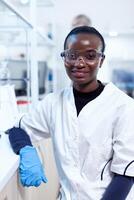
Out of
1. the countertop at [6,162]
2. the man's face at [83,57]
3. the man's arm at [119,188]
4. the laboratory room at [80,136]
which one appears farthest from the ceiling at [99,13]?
the man's arm at [119,188]

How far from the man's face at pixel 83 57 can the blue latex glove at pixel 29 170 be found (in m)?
0.32

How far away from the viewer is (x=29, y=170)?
87 centimetres

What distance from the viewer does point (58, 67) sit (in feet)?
11.5

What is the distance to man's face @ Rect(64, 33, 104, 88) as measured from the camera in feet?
3.15

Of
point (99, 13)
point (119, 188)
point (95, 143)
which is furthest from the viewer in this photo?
point (99, 13)

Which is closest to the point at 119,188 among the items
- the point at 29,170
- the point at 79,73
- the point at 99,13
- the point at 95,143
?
the point at 95,143

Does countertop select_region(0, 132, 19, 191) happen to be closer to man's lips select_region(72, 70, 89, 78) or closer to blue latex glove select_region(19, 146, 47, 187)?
blue latex glove select_region(19, 146, 47, 187)

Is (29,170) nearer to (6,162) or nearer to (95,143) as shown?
(6,162)

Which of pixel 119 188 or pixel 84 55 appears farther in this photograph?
pixel 84 55

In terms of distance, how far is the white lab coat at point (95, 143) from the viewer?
90 cm

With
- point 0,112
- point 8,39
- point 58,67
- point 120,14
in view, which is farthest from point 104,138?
point 120,14

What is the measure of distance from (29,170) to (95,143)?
242 millimetres

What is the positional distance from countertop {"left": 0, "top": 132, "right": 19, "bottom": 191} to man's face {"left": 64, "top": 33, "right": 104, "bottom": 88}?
1.13 feet

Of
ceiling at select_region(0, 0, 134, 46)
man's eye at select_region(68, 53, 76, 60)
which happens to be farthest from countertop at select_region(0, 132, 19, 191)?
ceiling at select_region(0, 0, 134, 46)
